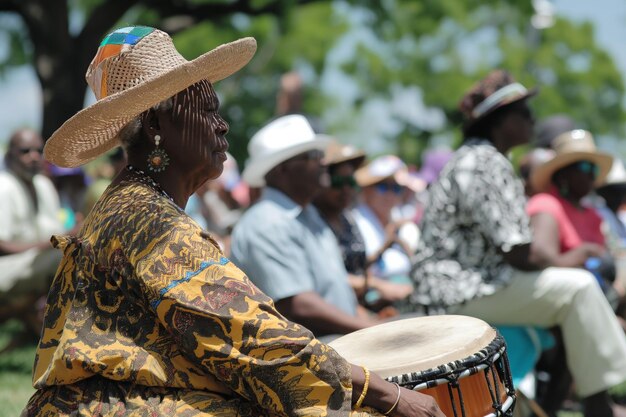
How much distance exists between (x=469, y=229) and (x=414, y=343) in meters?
1.97

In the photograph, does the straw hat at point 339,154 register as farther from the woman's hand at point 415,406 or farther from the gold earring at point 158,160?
the woman's hand at point 415,406

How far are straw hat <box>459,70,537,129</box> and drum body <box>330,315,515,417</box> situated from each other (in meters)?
2.23

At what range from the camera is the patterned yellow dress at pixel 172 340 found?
2.49m

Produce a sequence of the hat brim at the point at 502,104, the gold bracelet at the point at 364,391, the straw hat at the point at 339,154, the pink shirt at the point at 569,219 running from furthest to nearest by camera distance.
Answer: the straw hat at the point at 339,154 < the pink shirt at the point at 569,219 < the hat brim at the point at 502,104 < the gold bracelet at the point at 364,391

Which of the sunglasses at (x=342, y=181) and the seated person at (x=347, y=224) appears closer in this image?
the seated person at (x=347, y=224)

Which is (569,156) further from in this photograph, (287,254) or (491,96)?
(287,254)

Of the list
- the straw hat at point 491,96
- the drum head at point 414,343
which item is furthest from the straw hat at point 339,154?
the drum head at point 414,343

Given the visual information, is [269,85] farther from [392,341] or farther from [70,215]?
[392,341]

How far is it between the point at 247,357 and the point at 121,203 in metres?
0.56

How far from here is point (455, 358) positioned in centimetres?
308

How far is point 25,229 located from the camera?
777 centimetres

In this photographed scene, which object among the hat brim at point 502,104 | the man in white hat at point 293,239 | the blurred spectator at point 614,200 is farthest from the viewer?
the blurred spectator at point 614,200

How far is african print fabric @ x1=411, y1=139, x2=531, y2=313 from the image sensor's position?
5.00 meters

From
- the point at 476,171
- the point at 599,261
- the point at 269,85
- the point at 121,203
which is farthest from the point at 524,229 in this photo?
the point at 269,85
